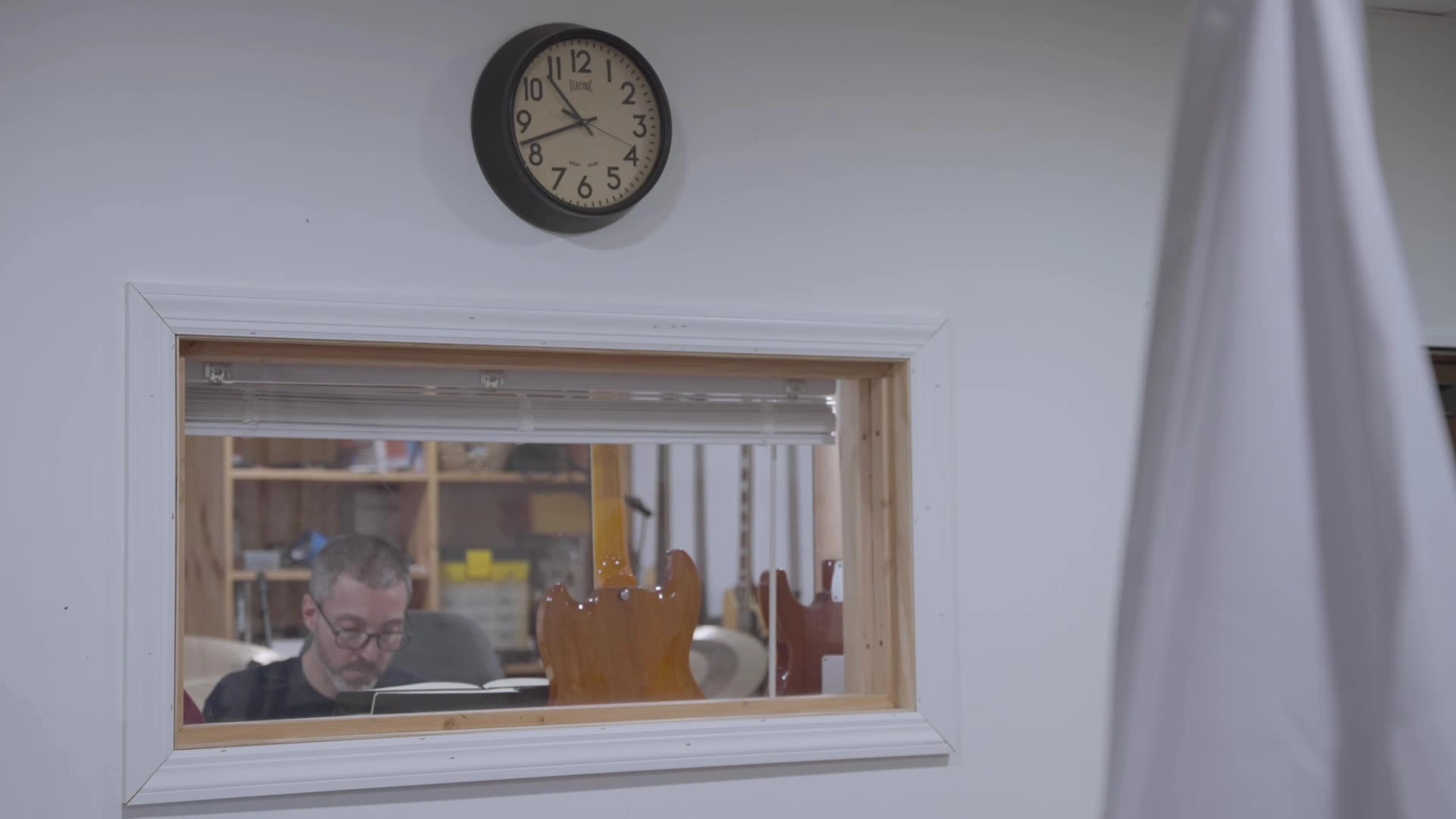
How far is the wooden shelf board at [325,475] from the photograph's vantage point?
10.1ft

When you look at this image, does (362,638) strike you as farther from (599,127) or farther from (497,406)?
(599,127)

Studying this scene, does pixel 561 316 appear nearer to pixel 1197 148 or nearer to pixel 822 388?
pixel 822 388

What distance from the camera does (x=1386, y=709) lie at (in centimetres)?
51

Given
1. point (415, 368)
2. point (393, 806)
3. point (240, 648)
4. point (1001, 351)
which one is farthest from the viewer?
point (240, 648)

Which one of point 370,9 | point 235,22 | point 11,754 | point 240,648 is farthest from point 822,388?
point 240,648

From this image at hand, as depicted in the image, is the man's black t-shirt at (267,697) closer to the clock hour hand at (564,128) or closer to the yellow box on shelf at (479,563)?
the clock hour hand at (564,128)

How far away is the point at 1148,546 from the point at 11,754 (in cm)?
176

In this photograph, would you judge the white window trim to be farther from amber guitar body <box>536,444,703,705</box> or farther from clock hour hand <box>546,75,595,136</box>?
clock hour hand <box>546,75,595,136</box>

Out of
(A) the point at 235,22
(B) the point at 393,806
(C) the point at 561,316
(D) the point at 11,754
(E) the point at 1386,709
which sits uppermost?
(A) the point at 235,22

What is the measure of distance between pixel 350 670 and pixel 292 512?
4.01 ft

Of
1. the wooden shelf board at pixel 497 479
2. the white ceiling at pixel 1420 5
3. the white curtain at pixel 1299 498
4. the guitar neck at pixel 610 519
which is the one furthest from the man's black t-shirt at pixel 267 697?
the white ceiling at pixel 1420 5

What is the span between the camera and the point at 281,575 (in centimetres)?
337

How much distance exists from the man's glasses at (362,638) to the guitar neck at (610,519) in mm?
497

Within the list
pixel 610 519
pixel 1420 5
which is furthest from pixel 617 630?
pixel 1420 5
